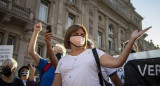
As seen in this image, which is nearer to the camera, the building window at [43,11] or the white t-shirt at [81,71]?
the white t-shirt at [81,71]

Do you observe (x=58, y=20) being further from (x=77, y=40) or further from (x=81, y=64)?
(x=81, y=64)

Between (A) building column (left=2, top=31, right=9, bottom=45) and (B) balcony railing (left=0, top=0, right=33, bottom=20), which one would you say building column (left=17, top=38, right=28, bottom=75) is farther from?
(B) balcony railing (left=0, top=0, right=33, bottom=20)

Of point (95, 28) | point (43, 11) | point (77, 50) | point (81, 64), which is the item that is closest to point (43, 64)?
point (77, 50)

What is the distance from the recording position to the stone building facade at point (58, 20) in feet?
32.4

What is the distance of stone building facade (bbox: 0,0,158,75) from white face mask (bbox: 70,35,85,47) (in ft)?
27.7

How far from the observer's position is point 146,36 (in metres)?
33.6

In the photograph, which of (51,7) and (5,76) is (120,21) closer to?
(51,7)

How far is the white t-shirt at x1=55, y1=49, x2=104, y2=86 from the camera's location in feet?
4.92

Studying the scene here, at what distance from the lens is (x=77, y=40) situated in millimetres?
1764

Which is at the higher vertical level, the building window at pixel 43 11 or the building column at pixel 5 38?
the building window at pixel 43 11

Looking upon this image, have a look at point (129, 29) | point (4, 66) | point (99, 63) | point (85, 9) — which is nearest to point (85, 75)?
point (99, 63)

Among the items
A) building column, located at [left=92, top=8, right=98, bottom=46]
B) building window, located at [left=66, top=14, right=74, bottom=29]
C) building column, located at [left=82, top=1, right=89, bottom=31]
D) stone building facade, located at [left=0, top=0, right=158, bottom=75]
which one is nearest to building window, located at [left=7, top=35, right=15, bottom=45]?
stone building facade, located at [left=0, top=0, right=158, bottom=75]

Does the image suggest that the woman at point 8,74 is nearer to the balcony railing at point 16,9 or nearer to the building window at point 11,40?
the balcony railing at point 16,9

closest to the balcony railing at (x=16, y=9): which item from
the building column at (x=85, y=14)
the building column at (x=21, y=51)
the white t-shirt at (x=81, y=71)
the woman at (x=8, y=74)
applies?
the building column at (x=21, y=51)
